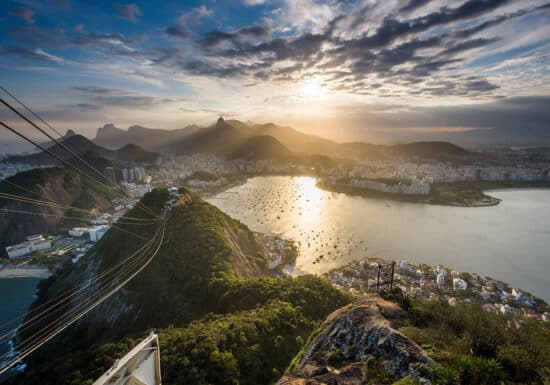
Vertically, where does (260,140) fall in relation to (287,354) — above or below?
above

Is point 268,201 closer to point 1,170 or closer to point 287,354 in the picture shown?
point 287,354

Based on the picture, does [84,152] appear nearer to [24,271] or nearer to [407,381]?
[24,271]

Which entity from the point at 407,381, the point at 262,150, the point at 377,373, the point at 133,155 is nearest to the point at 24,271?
the point at 377,373

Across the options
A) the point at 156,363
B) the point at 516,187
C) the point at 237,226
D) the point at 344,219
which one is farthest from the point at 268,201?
the point at 516,187

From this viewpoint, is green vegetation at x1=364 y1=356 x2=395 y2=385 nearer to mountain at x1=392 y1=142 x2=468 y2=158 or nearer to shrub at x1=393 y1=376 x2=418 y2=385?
shrub at x1=393 y1=376 x2=418 y2=385

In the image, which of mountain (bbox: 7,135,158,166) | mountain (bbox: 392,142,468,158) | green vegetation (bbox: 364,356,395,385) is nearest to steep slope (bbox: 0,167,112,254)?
mountain (bbox: 7,135,158,166)
